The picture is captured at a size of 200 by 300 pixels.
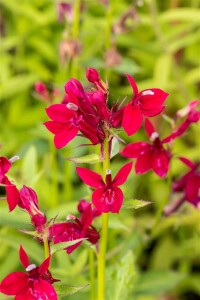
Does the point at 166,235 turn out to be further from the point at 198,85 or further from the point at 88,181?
the point at 88,181

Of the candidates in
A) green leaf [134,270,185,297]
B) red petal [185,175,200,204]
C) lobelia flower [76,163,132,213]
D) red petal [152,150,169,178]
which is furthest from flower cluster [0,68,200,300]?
green leaf [134,270,185,297]

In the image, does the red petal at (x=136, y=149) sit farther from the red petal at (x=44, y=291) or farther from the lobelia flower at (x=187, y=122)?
the red petal at (x=44, y=291)

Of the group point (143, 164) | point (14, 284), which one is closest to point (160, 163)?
point (143, 164)

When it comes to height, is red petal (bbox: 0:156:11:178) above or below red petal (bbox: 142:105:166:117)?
below

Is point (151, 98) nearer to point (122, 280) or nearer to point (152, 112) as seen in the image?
point (152, 112)

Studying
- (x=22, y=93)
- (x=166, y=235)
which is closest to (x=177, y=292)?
(x=166, y=235)

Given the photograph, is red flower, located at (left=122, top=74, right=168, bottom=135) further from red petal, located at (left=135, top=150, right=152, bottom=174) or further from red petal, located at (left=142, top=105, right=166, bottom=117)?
red petal, located at (left=135, top=150, right=152, bottom=174)
